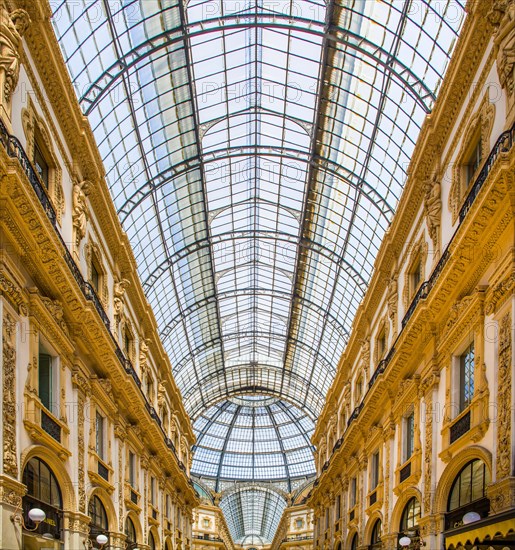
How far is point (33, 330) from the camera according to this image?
17359 millimetres

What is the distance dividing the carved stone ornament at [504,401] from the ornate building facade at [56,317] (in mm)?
9992

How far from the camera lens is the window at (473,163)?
18312 mm

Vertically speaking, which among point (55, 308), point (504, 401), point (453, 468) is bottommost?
point (453, 468)

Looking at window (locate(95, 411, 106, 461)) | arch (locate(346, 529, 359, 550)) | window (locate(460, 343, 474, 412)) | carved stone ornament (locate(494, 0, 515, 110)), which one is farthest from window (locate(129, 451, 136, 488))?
carved stone ornament (locate(494, 0, 515, 110))

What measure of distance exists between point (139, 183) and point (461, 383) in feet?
64.6

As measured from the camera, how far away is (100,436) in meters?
26.2

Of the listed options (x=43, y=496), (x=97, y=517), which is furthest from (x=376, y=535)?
(x=43, y=496)

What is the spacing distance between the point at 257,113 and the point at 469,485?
2134 centimetres

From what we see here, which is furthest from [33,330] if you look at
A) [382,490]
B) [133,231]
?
[133,231]

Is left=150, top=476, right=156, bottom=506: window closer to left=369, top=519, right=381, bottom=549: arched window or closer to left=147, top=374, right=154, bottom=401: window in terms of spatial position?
left=147, top=374, right=154, bottom=401: window

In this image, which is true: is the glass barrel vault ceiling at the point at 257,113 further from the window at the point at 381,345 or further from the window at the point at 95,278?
the window at the point at 381,345

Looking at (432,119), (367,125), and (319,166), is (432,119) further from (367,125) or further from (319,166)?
(319,166)

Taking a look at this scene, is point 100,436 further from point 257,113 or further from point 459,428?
point 257,113

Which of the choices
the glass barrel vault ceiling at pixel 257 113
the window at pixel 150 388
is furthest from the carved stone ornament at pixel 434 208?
the window at pixel 150 388
